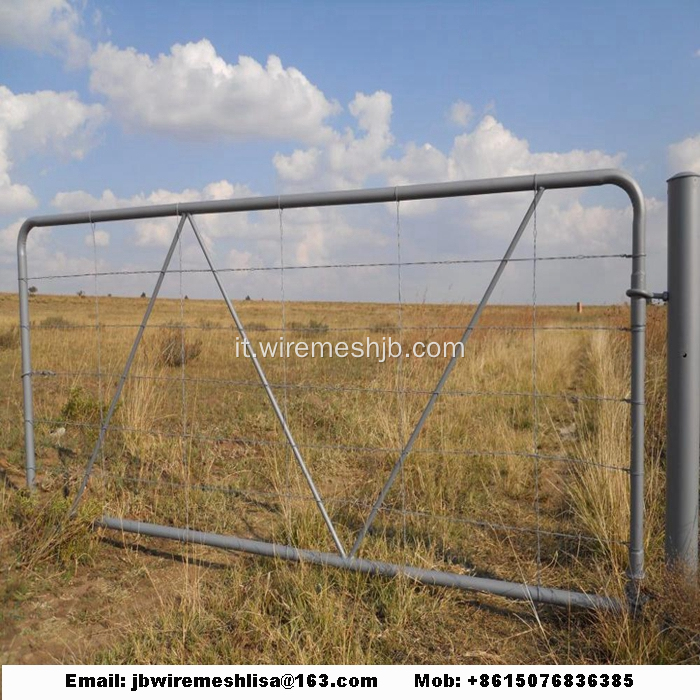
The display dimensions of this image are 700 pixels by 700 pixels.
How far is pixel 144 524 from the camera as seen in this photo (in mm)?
3902

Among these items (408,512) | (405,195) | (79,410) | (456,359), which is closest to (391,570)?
(408,512)

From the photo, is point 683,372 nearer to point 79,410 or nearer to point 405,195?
point 405,195

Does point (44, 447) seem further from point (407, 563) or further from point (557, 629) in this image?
point (557, 629)

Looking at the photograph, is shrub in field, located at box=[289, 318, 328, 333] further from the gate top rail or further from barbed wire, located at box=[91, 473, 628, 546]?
barbed wire, located at box=[91, 473, 628, 546]

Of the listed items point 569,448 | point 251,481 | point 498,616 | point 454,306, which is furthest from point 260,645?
point 454,306

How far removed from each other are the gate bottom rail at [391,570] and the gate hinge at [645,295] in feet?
4.50

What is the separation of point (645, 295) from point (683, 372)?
39 centimetres

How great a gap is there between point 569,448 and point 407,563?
3230mm

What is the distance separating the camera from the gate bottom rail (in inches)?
116

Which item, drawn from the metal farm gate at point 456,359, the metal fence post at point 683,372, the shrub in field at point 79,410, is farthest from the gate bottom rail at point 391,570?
the shrub in field at point 79,410

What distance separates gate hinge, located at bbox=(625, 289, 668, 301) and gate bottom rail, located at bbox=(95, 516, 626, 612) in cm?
137

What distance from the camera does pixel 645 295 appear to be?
283 cm

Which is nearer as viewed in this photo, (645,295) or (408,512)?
(645,295)

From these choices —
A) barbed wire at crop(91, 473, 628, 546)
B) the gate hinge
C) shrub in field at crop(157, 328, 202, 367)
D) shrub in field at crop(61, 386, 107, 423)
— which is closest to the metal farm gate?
the gate hinge
